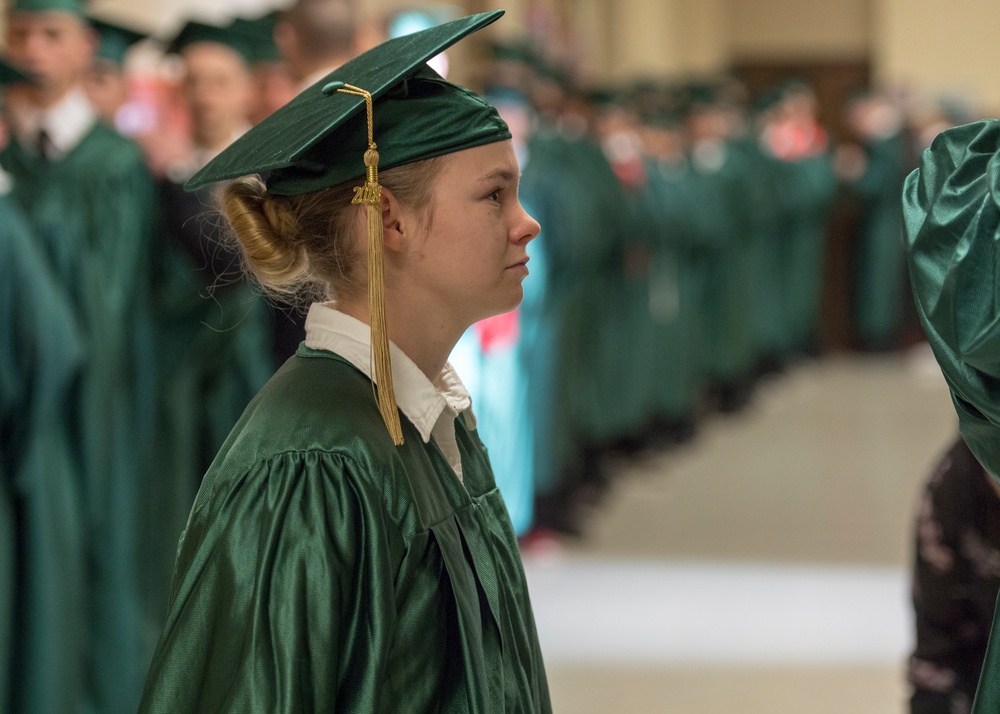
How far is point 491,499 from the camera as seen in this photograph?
1701 millimetres

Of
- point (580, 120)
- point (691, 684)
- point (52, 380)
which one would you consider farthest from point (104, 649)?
point (580, 120)

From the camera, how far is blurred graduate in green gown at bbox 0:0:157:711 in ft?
12.4

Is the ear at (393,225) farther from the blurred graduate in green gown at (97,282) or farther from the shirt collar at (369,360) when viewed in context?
the blurred graduate in green gown at (97,282)

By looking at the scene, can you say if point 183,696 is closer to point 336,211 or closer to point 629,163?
point 336,211

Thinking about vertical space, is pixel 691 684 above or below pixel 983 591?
below

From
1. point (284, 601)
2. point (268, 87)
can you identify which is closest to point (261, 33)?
point (268, 87)

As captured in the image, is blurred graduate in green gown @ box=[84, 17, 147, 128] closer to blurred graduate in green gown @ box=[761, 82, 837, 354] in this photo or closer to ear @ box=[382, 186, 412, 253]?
ear @ box=[382, 186, 412, 253]

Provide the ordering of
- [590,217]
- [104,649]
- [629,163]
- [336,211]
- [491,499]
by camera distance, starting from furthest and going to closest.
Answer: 1. [629,163]
2. [590,217]
3. [104,649]
4. [491,499]
5. [336,211]

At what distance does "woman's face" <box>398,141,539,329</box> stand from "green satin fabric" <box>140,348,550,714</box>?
15 centimetres

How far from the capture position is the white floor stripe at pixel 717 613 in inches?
193

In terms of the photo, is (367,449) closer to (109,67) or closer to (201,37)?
(201,37)

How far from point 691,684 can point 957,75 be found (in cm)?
1350

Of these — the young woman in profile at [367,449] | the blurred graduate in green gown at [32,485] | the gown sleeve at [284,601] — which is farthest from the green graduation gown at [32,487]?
the gown sleeve at [284,601]

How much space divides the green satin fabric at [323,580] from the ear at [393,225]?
0.50 feet
